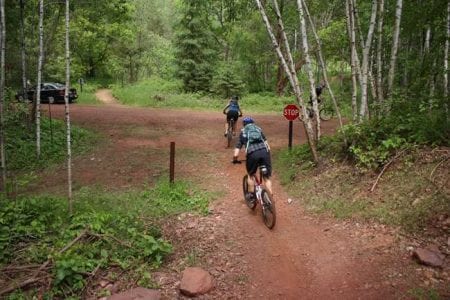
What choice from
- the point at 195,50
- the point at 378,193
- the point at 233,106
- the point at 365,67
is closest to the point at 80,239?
the point at 378,193

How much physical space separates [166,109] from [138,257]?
18.7m

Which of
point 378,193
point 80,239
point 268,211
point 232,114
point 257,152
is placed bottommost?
point 80,239

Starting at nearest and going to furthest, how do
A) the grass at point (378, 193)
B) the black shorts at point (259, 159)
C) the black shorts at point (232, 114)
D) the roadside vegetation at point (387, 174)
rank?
the grass at point (378, 193) < the roadside vegetation at point (387, 174) < the black shorts at point (259, 159) < the black shorts at point (232, 114)

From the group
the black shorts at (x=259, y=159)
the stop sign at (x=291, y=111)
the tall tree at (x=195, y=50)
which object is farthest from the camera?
the tall tree at (x=195, y=50)

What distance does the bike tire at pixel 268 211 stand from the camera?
748 centimetres

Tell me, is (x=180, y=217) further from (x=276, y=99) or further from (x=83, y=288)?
(x=276, y=99)

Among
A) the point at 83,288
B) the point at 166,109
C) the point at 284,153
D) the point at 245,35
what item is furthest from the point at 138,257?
the point at 245,35

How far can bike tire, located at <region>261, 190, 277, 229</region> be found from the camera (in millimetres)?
7484

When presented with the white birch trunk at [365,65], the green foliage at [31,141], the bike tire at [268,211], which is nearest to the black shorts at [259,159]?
the bike tire at [268,211]

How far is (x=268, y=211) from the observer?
301 inches

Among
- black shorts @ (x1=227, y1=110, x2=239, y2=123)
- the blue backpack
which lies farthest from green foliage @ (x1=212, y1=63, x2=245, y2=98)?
black shorts @ (x1=227, y1=110, x2=239, y2=123)

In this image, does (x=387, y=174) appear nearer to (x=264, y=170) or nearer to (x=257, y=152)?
(x=264, y=170)

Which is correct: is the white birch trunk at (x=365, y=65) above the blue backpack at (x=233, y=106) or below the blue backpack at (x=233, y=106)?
above

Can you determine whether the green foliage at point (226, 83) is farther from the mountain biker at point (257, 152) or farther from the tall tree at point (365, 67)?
the mountain biker at point (257, 152)
